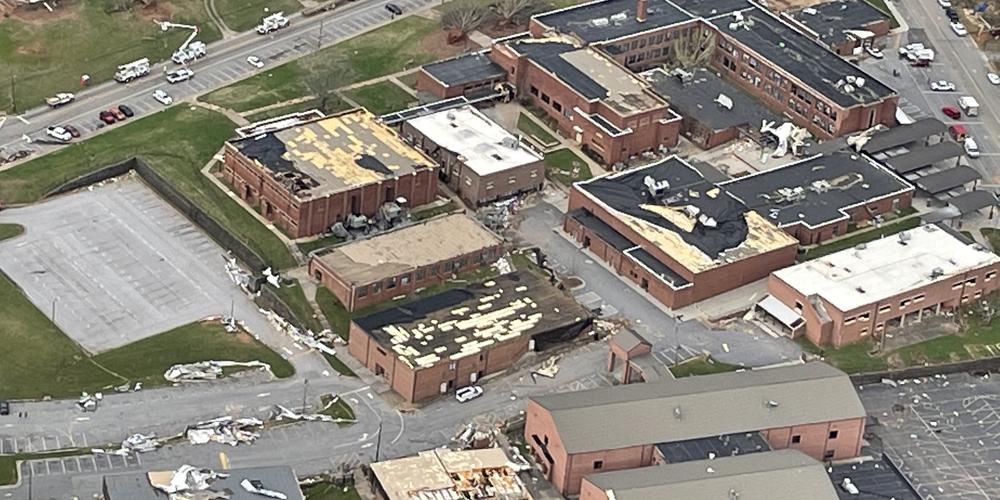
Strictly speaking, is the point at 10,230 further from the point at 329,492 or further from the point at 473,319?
the point at 329,492

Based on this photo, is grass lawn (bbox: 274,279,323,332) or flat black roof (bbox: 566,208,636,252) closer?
grass lawn (bbox: 274,279,323,332)

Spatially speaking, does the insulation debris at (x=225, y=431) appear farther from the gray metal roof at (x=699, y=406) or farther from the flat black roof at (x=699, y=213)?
the flat black roof at (x=699, y=213)

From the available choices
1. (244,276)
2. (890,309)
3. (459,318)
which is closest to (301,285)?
(244,276)

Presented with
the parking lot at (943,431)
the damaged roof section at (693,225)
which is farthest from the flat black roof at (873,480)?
the damaged roof section at (693,225)

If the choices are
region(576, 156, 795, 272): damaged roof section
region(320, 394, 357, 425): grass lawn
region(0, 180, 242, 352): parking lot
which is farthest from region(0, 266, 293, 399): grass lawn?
region(576, 156, 795, 272): damaged roof section

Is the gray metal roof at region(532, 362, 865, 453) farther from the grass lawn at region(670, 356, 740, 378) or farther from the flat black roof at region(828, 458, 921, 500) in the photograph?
the grass lawn at region(670, 356, 740, 378)

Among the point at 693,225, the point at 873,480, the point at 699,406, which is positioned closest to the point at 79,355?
the point at 699,406

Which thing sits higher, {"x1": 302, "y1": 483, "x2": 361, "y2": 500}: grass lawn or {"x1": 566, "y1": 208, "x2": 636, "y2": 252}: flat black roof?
{"x1": 566, "y1": 208, "x2": 636, "y2": 252}: flat black roof
